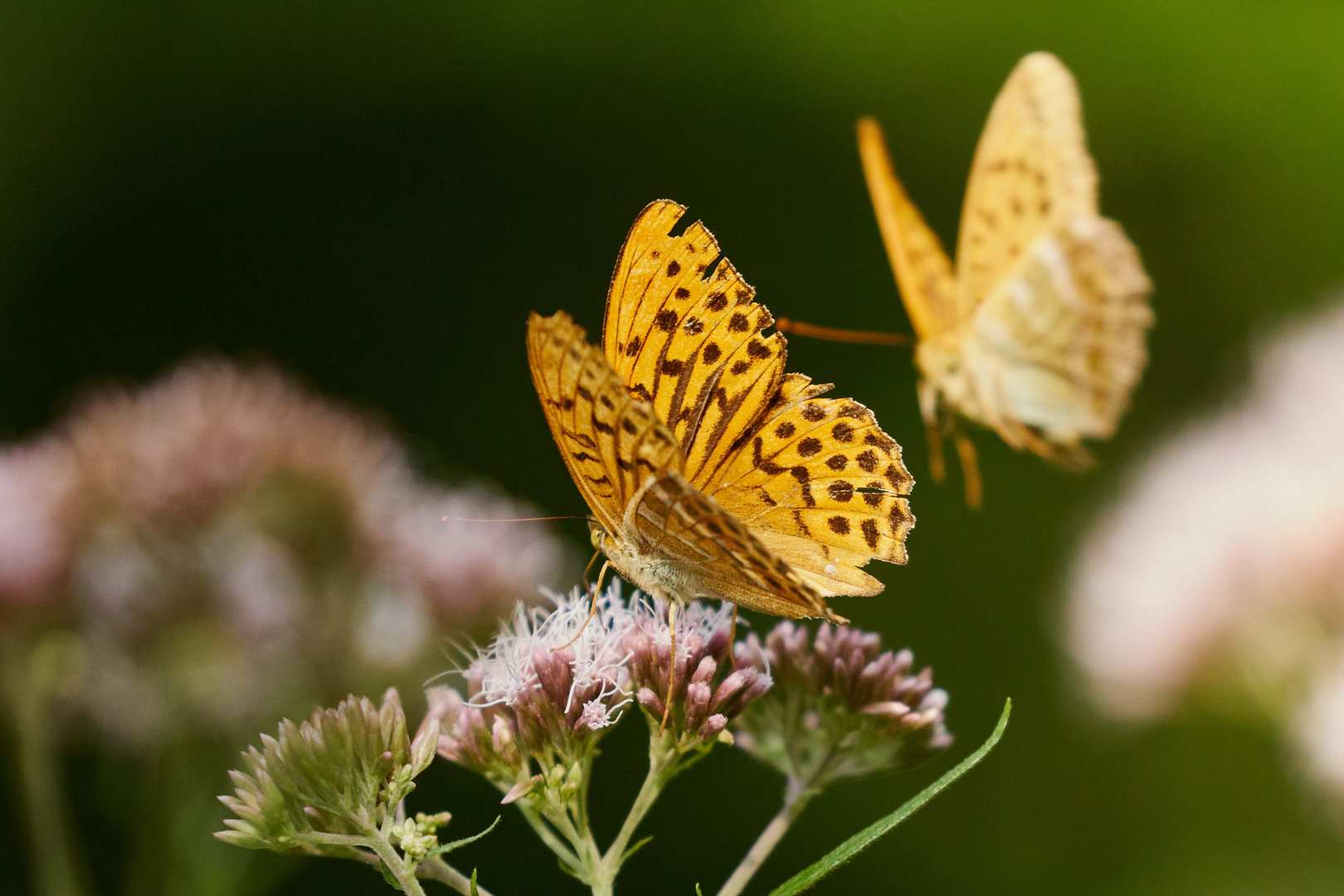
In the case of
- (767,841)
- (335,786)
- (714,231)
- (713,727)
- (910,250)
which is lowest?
(767,841)

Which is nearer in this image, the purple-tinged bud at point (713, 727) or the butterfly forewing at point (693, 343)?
the purple-tinged bud at point (713, 727)

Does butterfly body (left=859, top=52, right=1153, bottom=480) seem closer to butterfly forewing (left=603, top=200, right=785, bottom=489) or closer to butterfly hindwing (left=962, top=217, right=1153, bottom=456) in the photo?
butterfly hindwing (left=962, top=217, right=1153, bottom=456)

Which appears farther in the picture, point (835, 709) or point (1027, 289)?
point (1027, 289)

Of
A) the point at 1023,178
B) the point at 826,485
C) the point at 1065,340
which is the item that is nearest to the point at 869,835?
the point at 826,485

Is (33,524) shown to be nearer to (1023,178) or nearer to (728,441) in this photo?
(728,441)

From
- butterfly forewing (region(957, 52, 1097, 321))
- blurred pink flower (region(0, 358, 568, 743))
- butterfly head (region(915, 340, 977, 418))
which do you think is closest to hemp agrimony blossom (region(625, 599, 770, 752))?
butterfly head (region(915, 340, 977, 418))

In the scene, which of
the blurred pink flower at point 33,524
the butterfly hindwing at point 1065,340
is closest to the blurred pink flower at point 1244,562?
the butterfly hindwing at point 1065,340

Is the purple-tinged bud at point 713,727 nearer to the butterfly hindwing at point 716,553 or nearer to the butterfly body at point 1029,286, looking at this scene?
the butterfly hindwing at point 716,553
